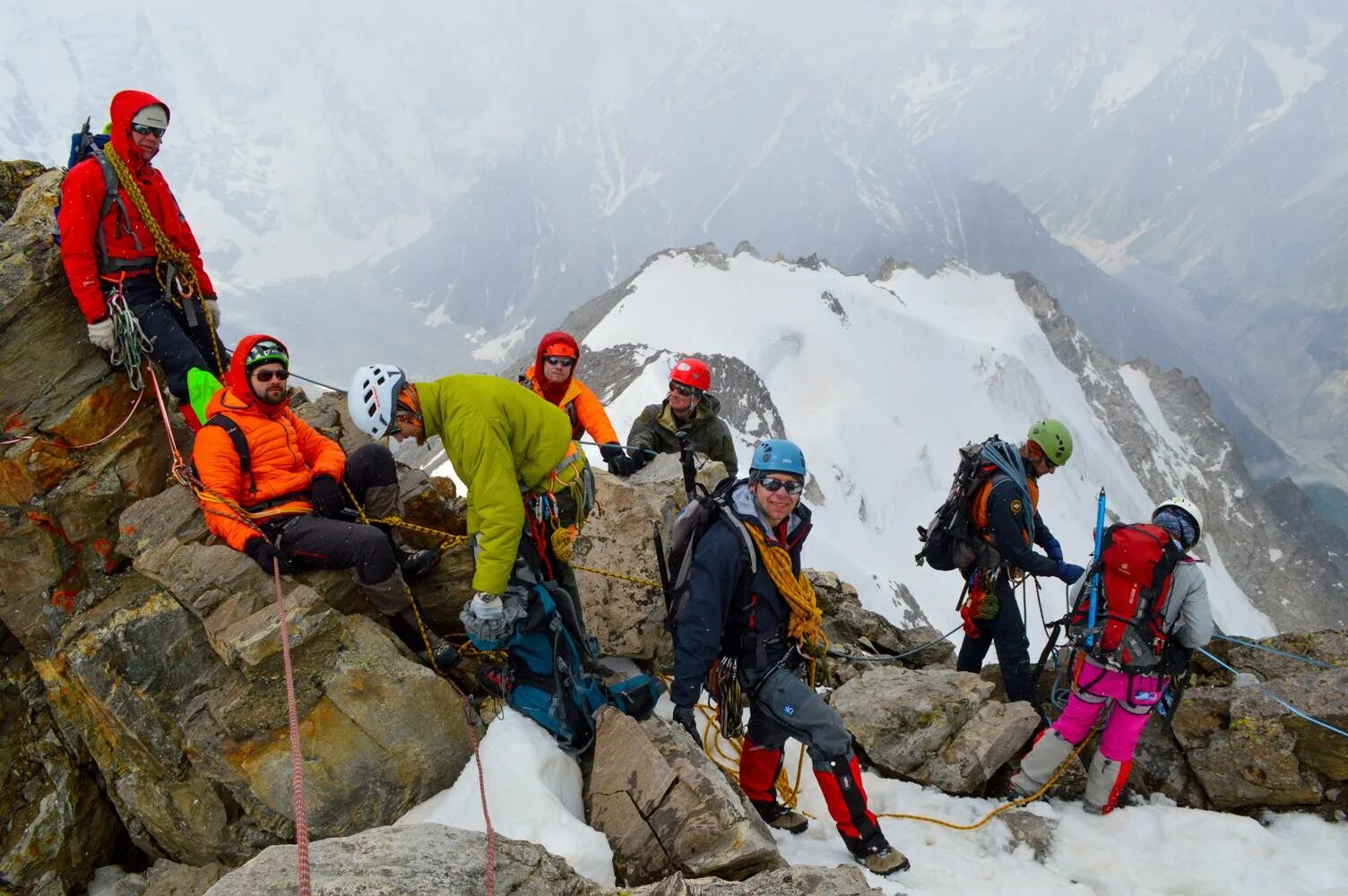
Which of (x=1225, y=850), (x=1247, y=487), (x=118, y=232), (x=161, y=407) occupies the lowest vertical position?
(x=1247, y=487)

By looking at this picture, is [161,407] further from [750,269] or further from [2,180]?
[750,269]

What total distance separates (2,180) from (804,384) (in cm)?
6230

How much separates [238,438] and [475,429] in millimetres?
2422

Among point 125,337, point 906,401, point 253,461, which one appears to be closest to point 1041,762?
point 253,461

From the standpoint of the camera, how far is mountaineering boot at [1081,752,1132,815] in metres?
5.59

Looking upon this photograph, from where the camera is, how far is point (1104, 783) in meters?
5.63

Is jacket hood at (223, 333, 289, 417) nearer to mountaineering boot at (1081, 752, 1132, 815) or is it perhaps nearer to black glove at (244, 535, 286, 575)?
black glove at (244, 535, 286, 575)

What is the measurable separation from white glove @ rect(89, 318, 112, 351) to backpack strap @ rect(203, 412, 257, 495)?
1.65 m

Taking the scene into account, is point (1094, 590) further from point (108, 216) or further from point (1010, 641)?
point (108, 216)

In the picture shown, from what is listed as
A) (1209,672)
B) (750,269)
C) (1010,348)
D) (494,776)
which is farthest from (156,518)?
(1010,348)

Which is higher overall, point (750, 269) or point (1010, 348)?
point (750, 269)

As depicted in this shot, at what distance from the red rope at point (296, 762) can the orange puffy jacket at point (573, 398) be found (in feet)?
9.70

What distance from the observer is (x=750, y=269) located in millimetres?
77750

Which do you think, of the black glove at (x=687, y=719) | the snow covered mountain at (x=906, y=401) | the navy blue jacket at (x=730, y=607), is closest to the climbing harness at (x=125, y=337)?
the navy blue jacket at (x=730, y=607)
